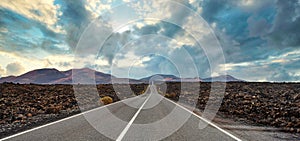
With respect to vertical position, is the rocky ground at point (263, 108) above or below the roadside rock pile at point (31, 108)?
below

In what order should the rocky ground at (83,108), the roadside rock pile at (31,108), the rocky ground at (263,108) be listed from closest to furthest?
the roadside rock pile at (31,108)
the rocky ground at (83,108)
the rocky ground at (263,108)

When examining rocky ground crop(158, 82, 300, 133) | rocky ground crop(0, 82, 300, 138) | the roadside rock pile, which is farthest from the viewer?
rocky ground crop(158, 82, 300, 133)

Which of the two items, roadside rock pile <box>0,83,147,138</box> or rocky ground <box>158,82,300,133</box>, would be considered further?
rocky ground <box>158,82,300,133</box>

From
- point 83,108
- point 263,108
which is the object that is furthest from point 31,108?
point 263,108

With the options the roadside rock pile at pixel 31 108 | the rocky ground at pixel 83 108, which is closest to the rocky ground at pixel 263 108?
the rocky ground at pixel 83 108

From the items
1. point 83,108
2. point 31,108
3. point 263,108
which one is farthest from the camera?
point 83,108

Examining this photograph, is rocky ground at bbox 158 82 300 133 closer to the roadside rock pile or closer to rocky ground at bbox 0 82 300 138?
rocky ground at bbox 0 82 300 138

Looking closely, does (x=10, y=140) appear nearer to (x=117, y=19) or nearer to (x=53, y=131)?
(x=53, y=131)

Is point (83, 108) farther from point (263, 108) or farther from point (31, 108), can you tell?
point (263, 108)

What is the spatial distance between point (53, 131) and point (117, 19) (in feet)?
34.0

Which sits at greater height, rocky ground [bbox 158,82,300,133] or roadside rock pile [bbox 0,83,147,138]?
roadside rock pile [bbox 0,83,147,138]

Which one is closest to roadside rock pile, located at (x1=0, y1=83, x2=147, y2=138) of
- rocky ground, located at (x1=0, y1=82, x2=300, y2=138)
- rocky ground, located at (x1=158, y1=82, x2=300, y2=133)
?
rocky ground, located at (x1=0, y1=82, x2=300, y2=138)

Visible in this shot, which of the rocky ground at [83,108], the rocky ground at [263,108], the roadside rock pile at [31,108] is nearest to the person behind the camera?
the roadside rock pile at [31,108]

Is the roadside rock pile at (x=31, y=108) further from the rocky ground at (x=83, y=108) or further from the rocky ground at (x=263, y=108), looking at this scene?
the rocky ground at (x=263, y=108)
